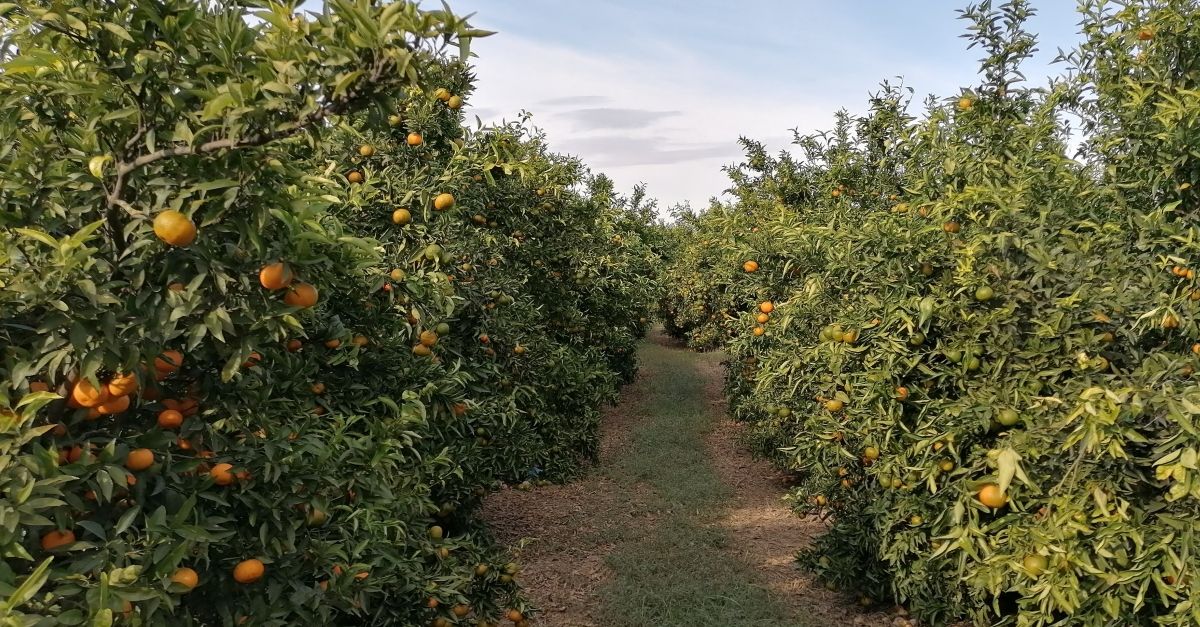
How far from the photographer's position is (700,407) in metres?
10.6

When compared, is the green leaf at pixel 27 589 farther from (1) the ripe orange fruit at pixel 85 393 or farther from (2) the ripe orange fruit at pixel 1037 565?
(2) the ripe orange fruit at pixel 1037 565

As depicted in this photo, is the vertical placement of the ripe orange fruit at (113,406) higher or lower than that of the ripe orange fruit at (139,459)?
higher

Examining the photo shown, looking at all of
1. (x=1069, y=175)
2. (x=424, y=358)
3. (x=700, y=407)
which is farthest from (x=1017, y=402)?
(x=700, y=407)

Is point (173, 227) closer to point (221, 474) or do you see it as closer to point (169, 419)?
point (169, 419)

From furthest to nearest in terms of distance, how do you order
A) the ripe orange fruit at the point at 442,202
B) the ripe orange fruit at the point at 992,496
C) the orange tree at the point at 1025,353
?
the ripe orange fruit at the point at 442,202 < the ripe orange fruit at the point at 992,496 < the orange tree at the point at 1025,353

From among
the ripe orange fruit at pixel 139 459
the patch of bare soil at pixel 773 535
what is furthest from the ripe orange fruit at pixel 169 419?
the patch of bare soil at pixel 773 535

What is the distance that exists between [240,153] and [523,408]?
4453 mm

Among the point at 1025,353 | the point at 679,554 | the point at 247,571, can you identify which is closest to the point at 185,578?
the point at 247,571

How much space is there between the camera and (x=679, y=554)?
17.7ft

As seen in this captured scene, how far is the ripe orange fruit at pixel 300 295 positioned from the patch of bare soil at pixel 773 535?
155 inches

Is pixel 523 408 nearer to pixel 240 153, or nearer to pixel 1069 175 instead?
pixel 1069 175

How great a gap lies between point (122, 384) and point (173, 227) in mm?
385

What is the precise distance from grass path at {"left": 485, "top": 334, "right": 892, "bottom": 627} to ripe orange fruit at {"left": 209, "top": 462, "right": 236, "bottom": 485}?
2658 mm

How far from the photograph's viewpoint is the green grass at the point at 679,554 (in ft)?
14.8
